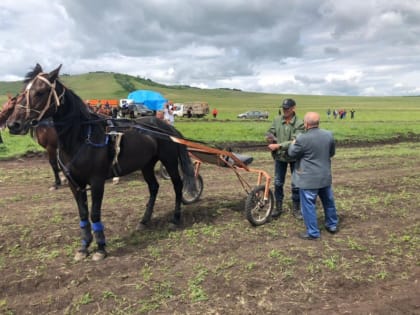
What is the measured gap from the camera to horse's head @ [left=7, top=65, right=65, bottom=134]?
4.80m

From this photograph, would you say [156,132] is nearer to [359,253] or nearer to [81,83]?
[359,253]

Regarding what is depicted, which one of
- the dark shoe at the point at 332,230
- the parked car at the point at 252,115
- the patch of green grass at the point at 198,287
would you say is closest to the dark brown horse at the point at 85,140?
the patch of green grass at the point at 198,287

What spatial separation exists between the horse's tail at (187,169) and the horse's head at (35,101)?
2.72m

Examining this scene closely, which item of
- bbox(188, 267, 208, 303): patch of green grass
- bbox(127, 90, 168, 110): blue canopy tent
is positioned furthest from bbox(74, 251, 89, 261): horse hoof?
bbox(127, 90, 168, 110): blue canopy tent

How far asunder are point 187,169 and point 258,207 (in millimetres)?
1574

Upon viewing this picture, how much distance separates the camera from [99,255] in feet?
18.0

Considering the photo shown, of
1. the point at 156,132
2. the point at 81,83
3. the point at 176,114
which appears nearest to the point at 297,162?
the point at 156,132

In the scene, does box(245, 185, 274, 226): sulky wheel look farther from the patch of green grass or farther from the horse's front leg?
the horse's front leg

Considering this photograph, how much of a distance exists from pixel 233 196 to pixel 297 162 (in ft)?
9.43

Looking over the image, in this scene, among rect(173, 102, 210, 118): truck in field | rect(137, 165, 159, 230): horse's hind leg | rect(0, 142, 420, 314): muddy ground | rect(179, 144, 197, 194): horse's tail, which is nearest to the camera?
rect(0, 142, 420, 314): muddy ground

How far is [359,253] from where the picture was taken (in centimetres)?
569

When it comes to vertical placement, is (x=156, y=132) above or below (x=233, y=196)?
above

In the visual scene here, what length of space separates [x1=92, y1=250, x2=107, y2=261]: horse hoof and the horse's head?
204 centimetres

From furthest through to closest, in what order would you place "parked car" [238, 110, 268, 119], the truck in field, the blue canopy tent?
"parked car" [238, 110, 268, 119] < the truck in field < the blue canopy tent
